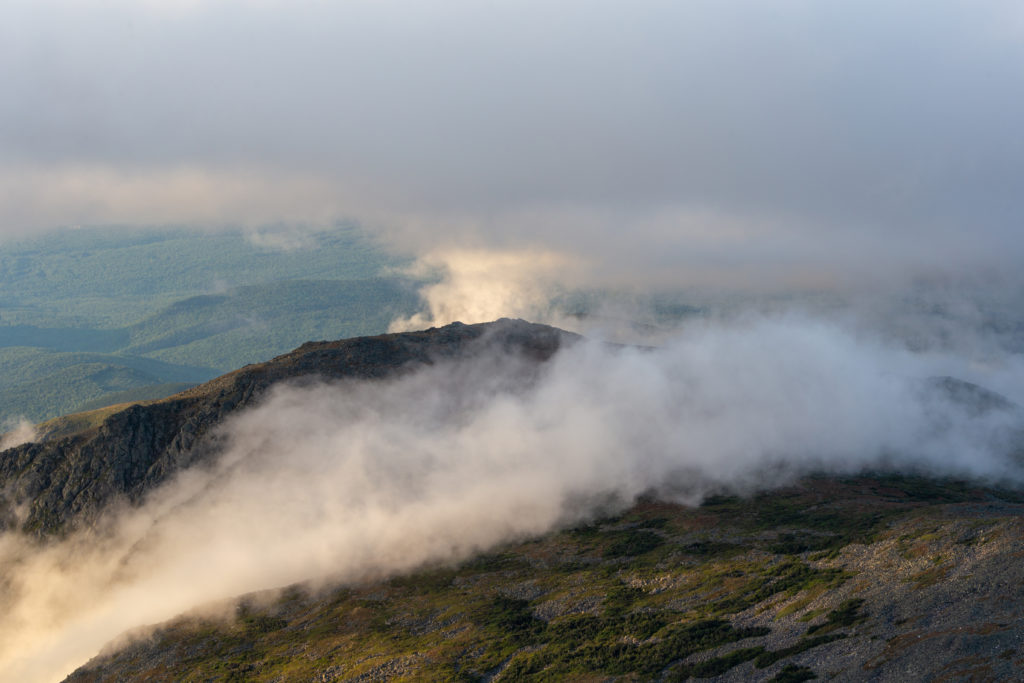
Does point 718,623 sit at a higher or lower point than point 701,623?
higher

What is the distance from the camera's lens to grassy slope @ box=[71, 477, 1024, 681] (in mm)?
113688

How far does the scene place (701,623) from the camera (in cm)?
14325

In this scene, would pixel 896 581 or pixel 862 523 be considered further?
pixel 862 523

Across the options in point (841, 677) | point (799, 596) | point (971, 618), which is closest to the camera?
point (841, 677)

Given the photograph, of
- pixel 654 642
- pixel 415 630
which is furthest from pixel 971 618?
pixel 415 630

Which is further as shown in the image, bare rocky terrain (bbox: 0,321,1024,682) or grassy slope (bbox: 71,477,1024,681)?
grassy slope (bbox: 71,477,1024,681)

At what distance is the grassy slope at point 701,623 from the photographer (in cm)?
11369

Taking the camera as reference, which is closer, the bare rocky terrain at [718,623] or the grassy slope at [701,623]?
the bare rocky terrain at [718,623]

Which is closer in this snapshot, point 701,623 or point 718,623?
point 718,623

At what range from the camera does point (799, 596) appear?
474 feet

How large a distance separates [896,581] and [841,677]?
40924 millimetres

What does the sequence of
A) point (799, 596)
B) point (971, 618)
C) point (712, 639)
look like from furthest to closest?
point (799, 596) → point (712, 639) → point (971, 618)

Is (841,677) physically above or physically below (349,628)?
above

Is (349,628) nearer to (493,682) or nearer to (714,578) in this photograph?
(493,682)
